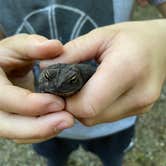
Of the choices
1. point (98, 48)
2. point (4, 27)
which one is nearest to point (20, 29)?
point (4, 27)

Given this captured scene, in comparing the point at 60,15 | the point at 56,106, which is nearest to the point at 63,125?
the point at 56,106

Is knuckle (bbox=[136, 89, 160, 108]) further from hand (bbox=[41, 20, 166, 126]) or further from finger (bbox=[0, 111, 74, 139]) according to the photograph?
finger (bbox=[0, 111, 74, 139])

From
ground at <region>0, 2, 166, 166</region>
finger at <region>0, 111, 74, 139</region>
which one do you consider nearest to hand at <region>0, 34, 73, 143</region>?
finger at <region>0, 111, 74, 139</region>

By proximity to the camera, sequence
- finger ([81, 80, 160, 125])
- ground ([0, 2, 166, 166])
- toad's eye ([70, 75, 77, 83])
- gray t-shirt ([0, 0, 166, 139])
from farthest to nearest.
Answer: ground ([0, 2, 166, 166]) < gray t-shirt ([0, 0, 166, 139]) < finger ([81, 80, 160, 125]) < toad's eye ([70, 75, 77, 83])

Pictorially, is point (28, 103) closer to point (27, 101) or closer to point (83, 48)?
point (27, 101)

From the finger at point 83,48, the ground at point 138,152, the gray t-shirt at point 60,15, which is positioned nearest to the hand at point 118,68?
the finger at point 83,48

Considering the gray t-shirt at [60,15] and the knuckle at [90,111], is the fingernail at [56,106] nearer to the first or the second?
the knuckle at [90,111]
